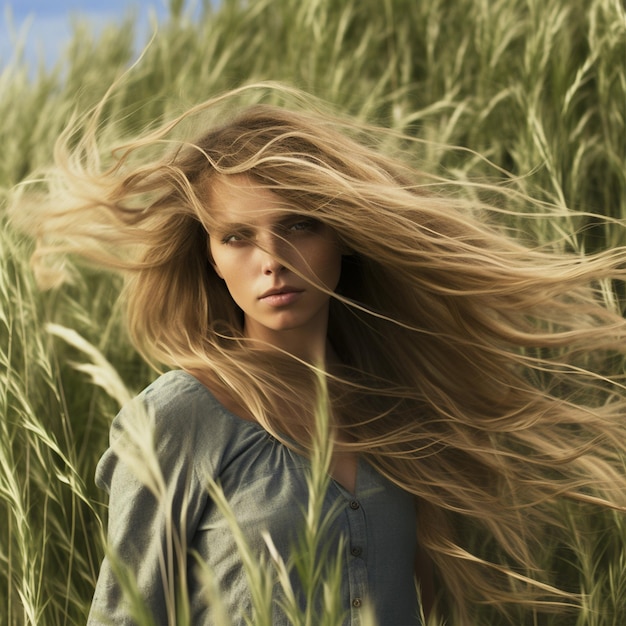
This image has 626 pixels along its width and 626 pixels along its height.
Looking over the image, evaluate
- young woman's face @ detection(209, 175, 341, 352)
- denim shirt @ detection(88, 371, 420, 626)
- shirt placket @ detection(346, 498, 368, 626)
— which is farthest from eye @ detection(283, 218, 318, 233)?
shirt placket @ detection(346, 498, 368, 626)

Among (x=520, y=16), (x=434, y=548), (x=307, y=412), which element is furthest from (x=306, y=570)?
(x=520, y=16)

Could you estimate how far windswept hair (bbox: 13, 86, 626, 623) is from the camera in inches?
64.2

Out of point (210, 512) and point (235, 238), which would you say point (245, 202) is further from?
point (210, 512)

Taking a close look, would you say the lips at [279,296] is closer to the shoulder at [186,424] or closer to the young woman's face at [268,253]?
the young woman's face at [268,253]

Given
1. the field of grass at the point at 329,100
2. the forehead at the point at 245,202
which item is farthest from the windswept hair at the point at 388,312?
the field of grass at the point at 329,100

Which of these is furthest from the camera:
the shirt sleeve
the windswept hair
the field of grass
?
the field of grass

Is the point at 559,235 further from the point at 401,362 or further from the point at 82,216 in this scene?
the point at 82,216

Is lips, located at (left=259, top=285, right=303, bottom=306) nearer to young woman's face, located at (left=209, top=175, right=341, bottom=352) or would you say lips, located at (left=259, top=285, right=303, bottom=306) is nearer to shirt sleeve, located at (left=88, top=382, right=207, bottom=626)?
young woman's face, located at (left=209, top=175, right=341, bottom=352)

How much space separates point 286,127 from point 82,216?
0.39 m

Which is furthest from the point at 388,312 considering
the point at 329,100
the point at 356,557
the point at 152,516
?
the point at 329,100

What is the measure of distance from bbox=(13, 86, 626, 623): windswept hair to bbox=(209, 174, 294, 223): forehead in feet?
0.05

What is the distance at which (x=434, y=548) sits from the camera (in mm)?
1777

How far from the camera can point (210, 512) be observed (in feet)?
4.95

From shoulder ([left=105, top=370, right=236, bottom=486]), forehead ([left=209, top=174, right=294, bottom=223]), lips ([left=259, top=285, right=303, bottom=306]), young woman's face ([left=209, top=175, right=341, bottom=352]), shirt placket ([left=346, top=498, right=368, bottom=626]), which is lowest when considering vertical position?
shirt placket ([left=346, top=498, right=368, bottom=626])
